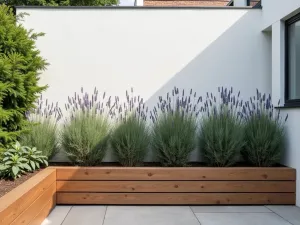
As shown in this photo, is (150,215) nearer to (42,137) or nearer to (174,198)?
(174,198)

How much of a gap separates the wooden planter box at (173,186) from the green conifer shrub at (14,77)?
823mm

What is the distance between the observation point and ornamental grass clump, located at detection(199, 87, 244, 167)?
13.1 feet

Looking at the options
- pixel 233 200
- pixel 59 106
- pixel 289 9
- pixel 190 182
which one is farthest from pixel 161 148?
pixel 289 9

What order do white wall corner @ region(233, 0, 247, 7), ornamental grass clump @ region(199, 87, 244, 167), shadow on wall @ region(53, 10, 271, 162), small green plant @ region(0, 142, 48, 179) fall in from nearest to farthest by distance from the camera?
small green plant @ region(0, 142, 48, 179), ornamental grass clump @ region(199, 87, 244, 167), shadow on wall @ region(53, 10, 271, 162), white wall corner @ region(233, 0, 247, 7)

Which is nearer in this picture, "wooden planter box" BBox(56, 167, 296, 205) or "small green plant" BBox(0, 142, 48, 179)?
"small green plant" BBox(0, 142, 48, 179)

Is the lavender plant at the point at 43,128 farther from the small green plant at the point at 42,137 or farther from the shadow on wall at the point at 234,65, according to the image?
the shadow on wall at the point at 234,65

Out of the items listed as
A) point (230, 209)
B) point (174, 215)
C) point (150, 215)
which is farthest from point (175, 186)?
point (230, 209)

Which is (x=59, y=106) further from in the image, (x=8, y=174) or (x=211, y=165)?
(x=211, y=165)

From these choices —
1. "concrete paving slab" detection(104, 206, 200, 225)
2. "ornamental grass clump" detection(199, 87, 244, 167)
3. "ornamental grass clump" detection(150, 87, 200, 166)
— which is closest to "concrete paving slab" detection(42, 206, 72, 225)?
"concrete paving slab" detection(104, 206, 200, 225)

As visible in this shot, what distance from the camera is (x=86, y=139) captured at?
4004 millimetres

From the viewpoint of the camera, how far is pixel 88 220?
3.29 meters

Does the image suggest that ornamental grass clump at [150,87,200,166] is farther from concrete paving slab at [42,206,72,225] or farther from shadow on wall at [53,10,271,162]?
concrete paving slab at [42,206,72,225]

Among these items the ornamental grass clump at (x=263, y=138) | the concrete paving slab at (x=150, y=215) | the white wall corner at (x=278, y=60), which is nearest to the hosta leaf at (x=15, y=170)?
the concrete paving slab at (x=150, y=215)

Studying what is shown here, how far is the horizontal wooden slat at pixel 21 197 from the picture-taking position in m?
2.27
